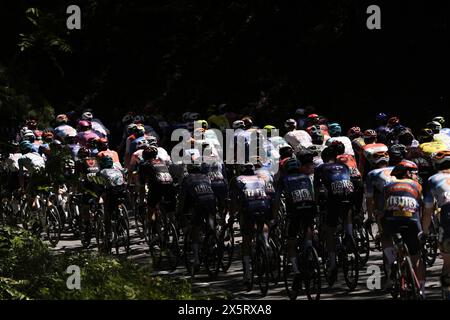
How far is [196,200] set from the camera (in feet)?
51.6

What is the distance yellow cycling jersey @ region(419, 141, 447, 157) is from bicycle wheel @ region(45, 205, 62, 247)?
6.75 metres

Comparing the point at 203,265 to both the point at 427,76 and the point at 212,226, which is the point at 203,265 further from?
the point at 427,76

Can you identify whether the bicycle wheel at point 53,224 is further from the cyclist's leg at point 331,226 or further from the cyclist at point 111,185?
the cyclist's leg at point 331,226

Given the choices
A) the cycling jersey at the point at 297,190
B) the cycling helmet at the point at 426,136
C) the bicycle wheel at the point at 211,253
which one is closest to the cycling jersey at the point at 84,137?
the bicycle wheel at the point at 211,253

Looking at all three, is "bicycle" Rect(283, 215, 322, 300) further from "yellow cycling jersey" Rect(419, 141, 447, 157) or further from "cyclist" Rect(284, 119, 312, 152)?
"cyclist" Rect(284, 119, 312, 152)

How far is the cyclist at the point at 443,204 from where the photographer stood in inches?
469

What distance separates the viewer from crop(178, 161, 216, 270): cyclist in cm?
1573

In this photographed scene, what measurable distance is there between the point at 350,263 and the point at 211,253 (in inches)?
100

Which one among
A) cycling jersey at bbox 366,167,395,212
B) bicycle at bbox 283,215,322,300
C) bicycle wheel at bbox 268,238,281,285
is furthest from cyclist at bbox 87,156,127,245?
cycling jersey at bbox 366,167,395,212

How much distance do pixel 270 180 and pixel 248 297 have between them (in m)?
2.12

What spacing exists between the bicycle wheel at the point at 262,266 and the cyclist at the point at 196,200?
4.86 feet

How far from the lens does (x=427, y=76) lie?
29.0m

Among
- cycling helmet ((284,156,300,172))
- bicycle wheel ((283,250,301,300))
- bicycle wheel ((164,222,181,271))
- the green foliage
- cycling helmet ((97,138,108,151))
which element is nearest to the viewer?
the green foliage

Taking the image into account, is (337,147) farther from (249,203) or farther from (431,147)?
(431,147)
